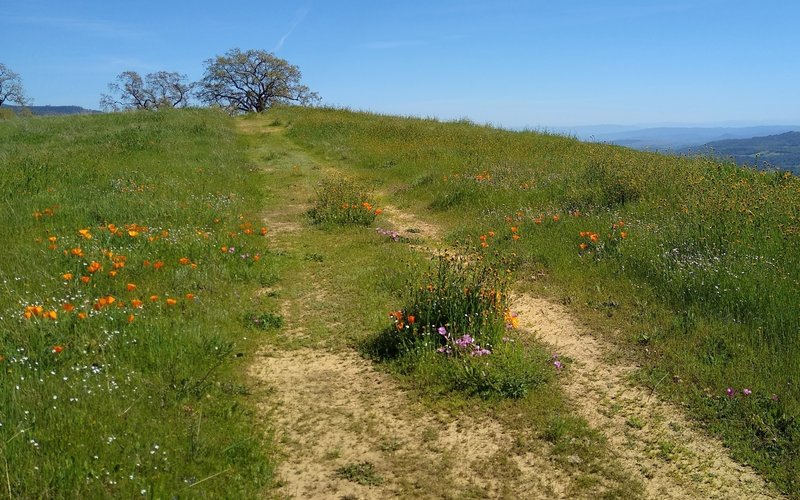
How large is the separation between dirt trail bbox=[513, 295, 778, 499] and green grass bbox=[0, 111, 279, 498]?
9.57 feet

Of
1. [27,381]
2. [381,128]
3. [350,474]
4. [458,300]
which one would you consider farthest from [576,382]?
[381,128]

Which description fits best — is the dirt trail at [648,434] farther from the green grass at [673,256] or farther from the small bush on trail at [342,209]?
the small bush on trail at [342,209]

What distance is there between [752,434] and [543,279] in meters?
4.12

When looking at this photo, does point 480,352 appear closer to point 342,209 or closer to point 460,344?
point 460,344

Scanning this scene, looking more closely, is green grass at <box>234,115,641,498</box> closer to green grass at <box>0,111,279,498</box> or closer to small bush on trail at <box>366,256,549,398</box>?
small bush on trail at <box>366,256,549,398</box>

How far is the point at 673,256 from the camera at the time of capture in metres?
7.78

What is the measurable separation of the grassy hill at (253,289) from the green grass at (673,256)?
0.10 ft

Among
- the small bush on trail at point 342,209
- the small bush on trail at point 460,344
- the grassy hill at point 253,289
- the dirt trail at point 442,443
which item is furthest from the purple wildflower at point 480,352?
the small bush on trail at point 342,209

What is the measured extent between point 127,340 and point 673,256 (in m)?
7.21

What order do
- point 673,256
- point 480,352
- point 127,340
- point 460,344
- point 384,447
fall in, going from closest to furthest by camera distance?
point 384,447 < point 127,340 < point 480,352 < point 460,344 < point 673,256

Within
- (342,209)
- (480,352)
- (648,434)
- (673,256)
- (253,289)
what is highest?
(342,209)

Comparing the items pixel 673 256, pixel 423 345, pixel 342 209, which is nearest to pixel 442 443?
pixel 423 345

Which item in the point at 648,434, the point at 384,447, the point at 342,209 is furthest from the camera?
the point at 342,209

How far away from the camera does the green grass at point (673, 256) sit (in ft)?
16.1
